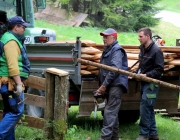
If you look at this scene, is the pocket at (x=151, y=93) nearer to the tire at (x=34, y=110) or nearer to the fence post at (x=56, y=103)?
the fence post at (x=56, y=103)

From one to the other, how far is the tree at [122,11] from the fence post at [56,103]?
1934 centimetres

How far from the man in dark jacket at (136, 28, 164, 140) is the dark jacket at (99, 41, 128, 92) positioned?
1.21 ft

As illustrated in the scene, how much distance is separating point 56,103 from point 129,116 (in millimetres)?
2845

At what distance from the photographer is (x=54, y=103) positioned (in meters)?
5.71

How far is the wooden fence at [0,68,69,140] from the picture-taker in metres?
5.49

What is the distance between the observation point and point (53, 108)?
5785 millimetres

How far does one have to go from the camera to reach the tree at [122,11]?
81.3ft

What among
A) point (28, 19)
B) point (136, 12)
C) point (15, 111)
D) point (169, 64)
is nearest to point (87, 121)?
point (169, 64)

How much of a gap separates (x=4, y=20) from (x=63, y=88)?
127cm

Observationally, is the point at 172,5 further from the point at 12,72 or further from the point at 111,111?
the point at 12,72

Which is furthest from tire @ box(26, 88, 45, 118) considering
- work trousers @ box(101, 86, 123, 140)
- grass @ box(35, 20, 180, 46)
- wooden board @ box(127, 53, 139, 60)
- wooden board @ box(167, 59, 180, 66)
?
grass @ box(35, 20, 180, 46)

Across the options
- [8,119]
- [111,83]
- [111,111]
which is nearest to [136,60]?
[111,83]

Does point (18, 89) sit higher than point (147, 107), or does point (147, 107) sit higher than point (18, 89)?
point (18, 89)

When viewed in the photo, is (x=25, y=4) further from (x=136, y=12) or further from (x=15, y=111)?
(x=136, y=12)
